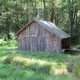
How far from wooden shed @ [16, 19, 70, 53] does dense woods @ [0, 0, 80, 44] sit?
10.7 metres

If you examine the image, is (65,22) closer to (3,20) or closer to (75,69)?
(3,20)

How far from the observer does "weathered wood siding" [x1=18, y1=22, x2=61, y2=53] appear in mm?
21095

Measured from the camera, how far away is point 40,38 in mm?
22062

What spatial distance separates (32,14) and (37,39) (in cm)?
1854

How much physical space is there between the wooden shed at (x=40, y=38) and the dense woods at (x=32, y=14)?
35.1ft

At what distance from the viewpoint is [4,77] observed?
328 inches

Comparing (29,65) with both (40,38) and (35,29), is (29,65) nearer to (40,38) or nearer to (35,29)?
(40,38)

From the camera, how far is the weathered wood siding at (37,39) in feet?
69.2

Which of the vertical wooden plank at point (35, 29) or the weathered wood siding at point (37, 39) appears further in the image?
the vertical wooden plank at point (35, 29)

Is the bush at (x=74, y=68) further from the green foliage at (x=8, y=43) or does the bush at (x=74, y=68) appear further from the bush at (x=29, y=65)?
the green foliage at (x=8, y=43)

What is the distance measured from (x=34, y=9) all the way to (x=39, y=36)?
18.8 meters

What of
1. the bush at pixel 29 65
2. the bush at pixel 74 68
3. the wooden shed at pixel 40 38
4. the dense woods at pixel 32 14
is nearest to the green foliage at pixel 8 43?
the dense woods at pixel 32 14

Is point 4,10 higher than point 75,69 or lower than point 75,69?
higher

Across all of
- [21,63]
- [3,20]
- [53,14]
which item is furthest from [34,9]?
[21,63]
